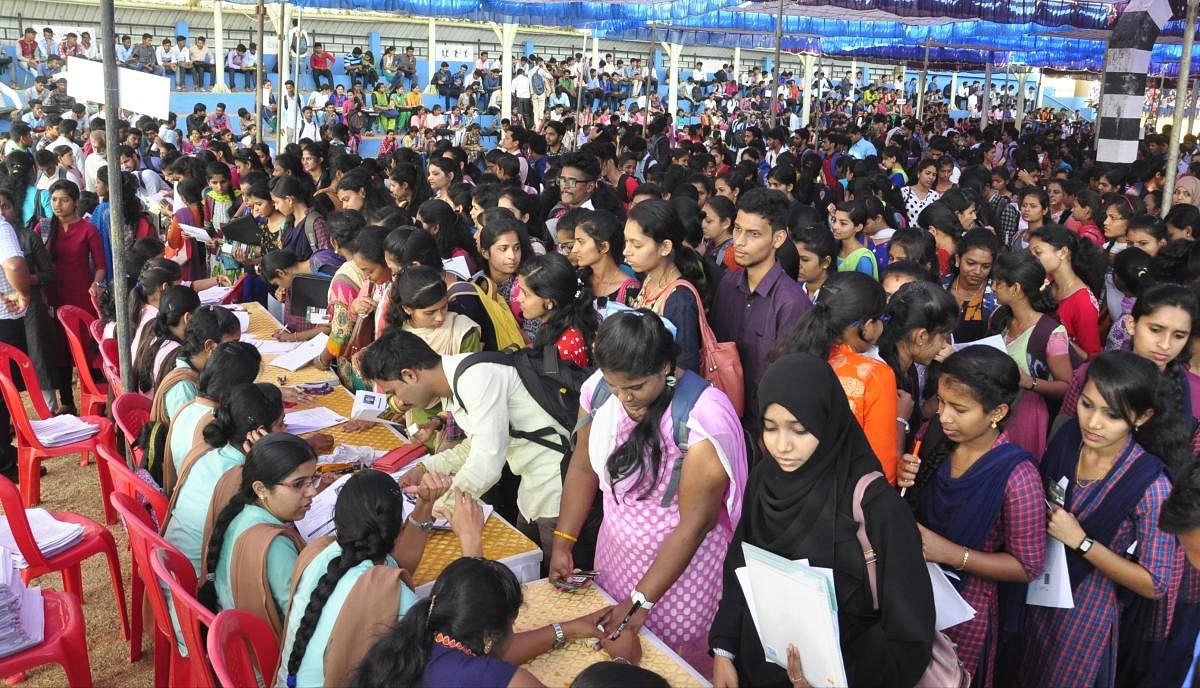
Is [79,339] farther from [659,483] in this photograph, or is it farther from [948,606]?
[948,606]

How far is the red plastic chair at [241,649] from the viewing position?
1.98 meters

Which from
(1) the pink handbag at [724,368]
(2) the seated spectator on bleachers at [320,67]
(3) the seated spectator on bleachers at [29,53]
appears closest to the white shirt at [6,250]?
(1) the pink handbag at [724,368]

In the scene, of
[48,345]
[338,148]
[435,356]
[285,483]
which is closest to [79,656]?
[285,483]

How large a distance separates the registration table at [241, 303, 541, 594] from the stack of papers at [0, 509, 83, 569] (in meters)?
0.90

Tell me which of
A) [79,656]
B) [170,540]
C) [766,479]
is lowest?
[79,656]

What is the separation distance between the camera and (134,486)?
2.94 meters

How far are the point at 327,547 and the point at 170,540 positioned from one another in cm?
88

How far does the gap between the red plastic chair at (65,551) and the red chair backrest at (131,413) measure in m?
0.36

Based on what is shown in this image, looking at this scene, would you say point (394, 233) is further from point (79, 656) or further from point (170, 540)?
point (79, 656)

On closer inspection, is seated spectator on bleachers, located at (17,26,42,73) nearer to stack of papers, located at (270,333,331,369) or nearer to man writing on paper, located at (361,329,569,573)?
stack of papers, located at (270,333,331,369)

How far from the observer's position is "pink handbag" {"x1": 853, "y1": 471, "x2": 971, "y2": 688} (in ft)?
6.03

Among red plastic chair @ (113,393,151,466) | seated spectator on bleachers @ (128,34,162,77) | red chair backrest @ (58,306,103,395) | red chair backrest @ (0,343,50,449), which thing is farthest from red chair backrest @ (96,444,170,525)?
seated spectator on bleachers @ (128,34,162,77)

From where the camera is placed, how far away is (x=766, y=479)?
1994 mm

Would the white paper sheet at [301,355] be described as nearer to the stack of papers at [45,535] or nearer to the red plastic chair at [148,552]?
the stack of papers at [45,535]
